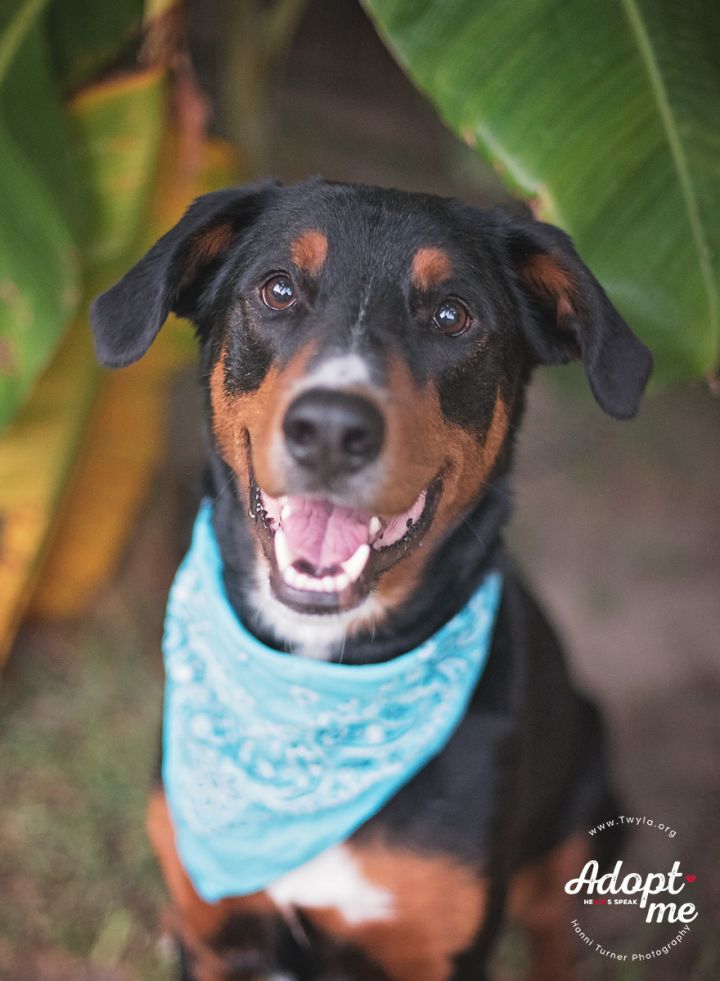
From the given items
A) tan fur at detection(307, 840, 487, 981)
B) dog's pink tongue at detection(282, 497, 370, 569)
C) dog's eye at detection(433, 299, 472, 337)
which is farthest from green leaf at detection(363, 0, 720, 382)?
tan fur at detection(307, 840, 487, 981)

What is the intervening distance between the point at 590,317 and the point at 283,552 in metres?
0.82

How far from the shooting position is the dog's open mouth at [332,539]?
Result: 2.07 meters

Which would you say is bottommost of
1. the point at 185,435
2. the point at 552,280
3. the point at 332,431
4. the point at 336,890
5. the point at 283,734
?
the point at 185,435

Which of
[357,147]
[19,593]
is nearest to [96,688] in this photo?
[19,593]

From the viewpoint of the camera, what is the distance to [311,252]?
213 cm

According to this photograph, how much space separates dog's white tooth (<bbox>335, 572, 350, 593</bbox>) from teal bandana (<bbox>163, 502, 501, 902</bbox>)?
1.09 ft

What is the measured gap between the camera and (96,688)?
3777 millimetres

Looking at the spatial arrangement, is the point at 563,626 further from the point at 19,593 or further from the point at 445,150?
the point at 445,150

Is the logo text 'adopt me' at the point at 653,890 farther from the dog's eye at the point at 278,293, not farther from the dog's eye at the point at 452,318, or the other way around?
the dog's eye at the point at 278,293

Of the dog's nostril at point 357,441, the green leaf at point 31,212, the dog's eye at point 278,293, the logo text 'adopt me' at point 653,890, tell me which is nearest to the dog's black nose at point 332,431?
the dog's nostril at point 357,441

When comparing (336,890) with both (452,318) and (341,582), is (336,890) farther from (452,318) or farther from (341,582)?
(452,318)

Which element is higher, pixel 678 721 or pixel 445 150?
pixel 445 150

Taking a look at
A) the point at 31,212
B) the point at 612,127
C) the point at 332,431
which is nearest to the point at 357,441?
the point at 332,431

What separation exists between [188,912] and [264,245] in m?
1.65
